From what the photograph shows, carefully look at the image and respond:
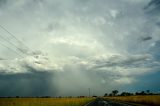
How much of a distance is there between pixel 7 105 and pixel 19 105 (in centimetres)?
216

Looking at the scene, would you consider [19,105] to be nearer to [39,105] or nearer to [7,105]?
[7,105]

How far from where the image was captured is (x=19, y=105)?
86.5ft

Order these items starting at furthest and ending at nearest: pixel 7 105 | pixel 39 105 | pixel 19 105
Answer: pixel 39 105 → pixel 19 105 → pixel 7 105

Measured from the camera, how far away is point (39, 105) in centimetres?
3008

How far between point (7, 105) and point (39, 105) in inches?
249

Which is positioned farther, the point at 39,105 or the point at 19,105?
the point at 39,105

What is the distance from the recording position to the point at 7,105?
2441 cm

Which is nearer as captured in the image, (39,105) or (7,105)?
(7,105)

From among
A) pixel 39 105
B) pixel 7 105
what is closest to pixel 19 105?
pixel 7 105

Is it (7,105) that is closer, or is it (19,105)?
(7,105)

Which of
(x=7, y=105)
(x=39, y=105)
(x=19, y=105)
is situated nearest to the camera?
(x=7, y=105)
